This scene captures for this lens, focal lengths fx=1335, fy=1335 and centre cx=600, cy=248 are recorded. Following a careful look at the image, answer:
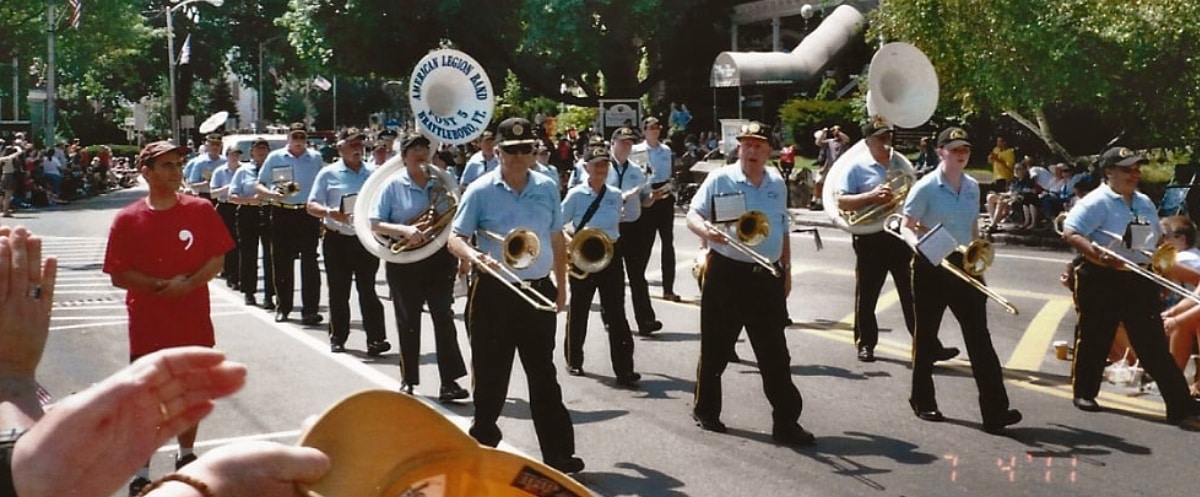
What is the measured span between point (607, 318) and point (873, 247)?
2215mm

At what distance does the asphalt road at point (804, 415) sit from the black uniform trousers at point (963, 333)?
0.20m

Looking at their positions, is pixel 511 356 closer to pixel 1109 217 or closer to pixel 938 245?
pixel 938 245

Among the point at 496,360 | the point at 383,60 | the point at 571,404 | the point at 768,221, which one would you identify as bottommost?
the point at 571,404

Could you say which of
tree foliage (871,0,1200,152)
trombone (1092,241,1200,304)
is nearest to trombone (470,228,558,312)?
trombone (1092,241,1200,304)

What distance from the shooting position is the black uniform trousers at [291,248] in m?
12.6

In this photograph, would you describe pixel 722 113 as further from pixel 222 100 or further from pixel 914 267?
pixel 222 100

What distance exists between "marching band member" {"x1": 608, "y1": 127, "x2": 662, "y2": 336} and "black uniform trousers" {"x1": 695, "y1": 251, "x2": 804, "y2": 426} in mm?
3934

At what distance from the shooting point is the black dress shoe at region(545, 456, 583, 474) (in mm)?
7004

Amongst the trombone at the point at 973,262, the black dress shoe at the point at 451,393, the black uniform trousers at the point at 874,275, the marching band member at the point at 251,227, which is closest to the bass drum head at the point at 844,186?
the black uniform trousers at the point at 874,275

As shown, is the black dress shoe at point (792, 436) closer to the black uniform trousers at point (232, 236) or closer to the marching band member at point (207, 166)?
the black uniform trousers at point (232, 236)

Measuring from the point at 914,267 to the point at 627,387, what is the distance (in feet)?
7.75

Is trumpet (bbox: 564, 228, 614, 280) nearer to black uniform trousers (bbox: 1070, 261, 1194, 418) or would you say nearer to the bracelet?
black uniform trousers (bbox: 1070, 261, 1194, 418)

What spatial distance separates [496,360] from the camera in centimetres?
704

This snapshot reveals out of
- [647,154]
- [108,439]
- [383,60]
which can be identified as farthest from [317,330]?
[383,60]
